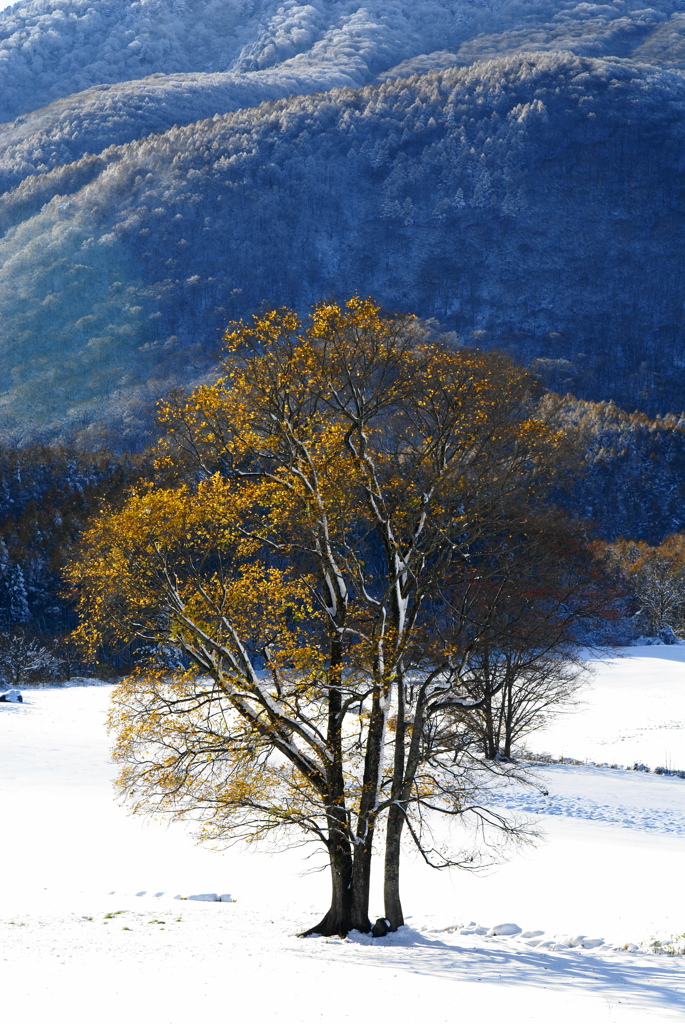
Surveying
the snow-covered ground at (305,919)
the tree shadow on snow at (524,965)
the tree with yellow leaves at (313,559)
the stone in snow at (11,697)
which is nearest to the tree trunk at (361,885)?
the tree with yellow leaves at (313,559)

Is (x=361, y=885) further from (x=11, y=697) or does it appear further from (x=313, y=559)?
(x=11, y=697)

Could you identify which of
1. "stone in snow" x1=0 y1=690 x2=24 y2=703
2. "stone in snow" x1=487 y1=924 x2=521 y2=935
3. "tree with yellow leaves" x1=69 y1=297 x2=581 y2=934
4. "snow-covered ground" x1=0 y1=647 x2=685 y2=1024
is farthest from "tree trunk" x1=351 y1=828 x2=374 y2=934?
"stone in snow" x1=0 y1=690 x2=24 y2=703

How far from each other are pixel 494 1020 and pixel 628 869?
451 inches

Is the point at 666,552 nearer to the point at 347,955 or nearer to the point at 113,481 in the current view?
the point at 113,481

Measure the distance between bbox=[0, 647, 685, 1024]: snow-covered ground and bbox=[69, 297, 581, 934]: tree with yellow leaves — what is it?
210 centimetres

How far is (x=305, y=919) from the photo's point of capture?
15.5m

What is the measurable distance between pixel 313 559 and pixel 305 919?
22.0 feet

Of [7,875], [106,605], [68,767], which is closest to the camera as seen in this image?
[106,605]

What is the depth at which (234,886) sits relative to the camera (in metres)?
17.7

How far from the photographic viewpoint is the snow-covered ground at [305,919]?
8680 millimetres

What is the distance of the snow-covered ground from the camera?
868 centimetres

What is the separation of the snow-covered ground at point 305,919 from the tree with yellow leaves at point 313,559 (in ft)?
6.88

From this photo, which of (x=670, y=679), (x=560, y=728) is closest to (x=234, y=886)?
(x=560, y=728)

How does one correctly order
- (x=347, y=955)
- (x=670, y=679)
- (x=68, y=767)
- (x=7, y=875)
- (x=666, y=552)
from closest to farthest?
(x=347, y=955)
(x=7, y=875)
(x=68, y=767)
(x=670, y=679)
(x=666, y=552)
